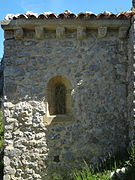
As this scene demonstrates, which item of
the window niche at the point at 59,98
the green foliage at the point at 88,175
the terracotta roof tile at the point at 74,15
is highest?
the terracotta roof tile at the point at 74,15

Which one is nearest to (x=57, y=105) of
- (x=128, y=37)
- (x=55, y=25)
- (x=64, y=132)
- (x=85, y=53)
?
(x=64, y=132)

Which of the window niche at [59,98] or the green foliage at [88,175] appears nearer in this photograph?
the green foliage at [88,175]

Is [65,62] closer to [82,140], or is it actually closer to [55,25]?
[55,25]

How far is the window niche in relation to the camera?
6.62 meters

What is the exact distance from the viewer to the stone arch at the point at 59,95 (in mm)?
6648

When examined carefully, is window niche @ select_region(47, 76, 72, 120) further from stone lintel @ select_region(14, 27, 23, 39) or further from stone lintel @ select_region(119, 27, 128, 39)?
stone lintel @ select_region(119, 27, 128, 39)

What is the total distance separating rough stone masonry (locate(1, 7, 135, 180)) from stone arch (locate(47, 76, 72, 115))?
25 mm

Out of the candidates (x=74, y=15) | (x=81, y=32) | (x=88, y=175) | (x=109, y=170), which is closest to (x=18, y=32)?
(x=74, y=15)

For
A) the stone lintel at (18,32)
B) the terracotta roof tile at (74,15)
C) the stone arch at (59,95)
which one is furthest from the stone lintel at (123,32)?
the stone lintel at (18,32)

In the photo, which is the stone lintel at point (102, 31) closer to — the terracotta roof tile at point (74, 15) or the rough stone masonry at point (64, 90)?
the rough stone masonry at point (64, 90)

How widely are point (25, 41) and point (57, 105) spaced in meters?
1.83

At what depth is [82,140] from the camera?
646 cm

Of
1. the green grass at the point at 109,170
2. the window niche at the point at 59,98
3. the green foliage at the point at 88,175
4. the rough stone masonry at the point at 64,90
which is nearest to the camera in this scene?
the green grass at the point at 109,170

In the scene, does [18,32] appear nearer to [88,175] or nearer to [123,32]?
[123,32]
